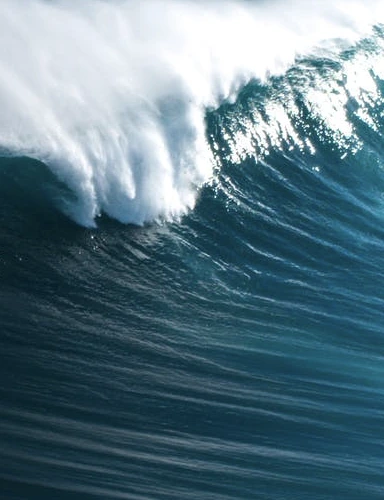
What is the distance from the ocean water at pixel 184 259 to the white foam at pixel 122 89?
3cm

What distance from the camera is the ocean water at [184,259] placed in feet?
19.8

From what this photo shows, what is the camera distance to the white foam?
28.5ft

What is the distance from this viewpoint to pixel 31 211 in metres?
8.13

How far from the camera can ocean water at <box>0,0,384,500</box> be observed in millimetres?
6047

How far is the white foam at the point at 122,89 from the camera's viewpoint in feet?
28.5

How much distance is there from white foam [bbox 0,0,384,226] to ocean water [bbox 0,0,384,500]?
3 cm

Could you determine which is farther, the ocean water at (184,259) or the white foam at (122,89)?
the white foam at (122,89)

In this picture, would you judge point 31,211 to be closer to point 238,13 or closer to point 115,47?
point 115,47

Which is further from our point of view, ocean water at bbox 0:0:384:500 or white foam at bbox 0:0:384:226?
white foam at bbox 0:0:384:226

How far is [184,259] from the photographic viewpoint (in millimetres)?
8312

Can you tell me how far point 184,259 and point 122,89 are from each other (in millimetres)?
2433

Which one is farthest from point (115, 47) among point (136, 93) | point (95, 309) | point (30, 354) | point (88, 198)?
point (30, 354)

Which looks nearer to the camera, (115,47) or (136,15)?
(115,47)

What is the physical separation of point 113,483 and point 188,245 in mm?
3269
